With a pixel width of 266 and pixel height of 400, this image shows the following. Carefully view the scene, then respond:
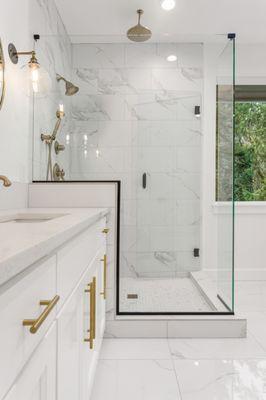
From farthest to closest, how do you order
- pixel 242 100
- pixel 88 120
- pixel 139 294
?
pixel 242 100
pixel 88 120
pixel 139 294

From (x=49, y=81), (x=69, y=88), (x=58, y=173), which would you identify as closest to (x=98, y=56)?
(x=69, y=88)

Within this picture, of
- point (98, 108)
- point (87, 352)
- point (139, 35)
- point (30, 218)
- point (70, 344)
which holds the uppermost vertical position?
point (139, 35)

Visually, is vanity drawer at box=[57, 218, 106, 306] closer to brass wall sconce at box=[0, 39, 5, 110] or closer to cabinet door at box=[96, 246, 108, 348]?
cabinet door at box=[96, 246, 108, 348]

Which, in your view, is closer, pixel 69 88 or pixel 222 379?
pixel 222 379

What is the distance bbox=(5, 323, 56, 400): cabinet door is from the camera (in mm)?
540

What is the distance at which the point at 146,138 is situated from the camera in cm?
299

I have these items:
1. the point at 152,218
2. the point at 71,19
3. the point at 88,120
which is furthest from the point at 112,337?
the point at 71,19

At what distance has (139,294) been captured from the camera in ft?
8.61

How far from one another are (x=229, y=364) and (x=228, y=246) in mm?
1028

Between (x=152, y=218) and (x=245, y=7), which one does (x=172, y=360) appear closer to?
(x=152, y=218)

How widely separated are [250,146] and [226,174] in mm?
1342

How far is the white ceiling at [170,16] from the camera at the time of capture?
9.61 feet

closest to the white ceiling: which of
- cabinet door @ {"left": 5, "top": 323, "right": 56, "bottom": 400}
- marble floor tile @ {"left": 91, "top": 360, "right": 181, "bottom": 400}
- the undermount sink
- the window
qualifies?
the window

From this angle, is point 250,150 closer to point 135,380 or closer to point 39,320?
point 135,380
